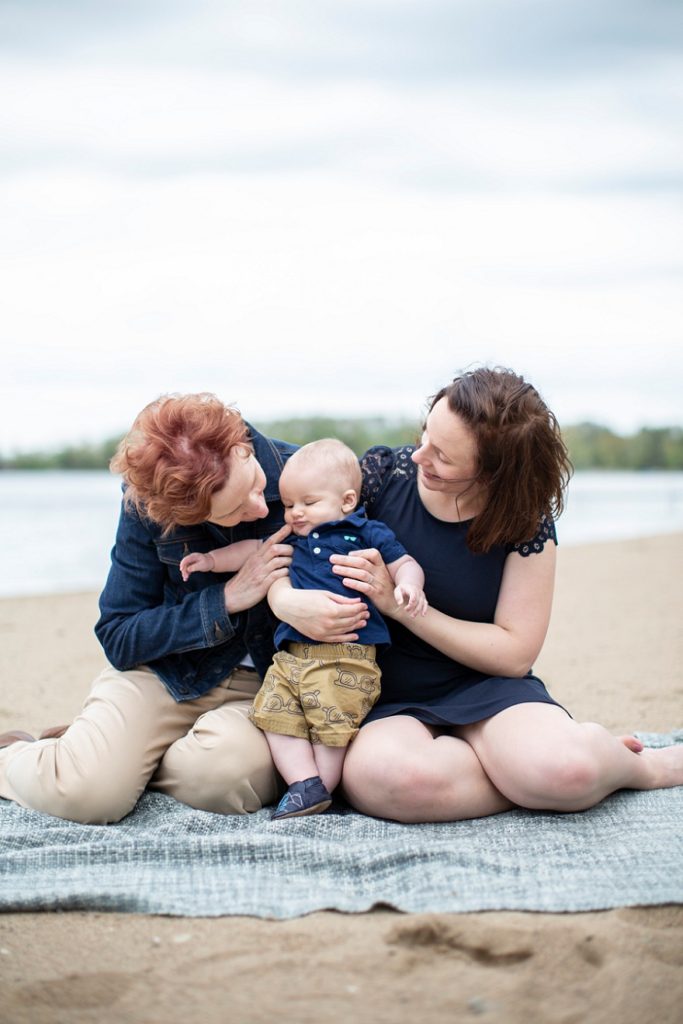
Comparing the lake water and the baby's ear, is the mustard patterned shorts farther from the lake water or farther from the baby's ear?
the lake water

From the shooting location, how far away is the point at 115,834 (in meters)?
2.71

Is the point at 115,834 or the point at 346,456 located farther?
the point at 346,456

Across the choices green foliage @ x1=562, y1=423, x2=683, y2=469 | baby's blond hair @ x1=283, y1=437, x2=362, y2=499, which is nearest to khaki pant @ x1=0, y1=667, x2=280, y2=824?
baby's blond hair @ x1=283, y1=437, x2=362, y2=499

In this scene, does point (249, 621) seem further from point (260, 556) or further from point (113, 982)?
point (113, 982)

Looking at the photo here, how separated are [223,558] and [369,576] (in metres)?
0.52

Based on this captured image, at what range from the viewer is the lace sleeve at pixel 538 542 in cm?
298

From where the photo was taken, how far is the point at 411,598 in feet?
9.04

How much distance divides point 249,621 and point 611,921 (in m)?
1.48

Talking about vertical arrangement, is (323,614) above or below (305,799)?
above

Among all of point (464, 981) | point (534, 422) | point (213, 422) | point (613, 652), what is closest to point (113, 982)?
point (464, 981)

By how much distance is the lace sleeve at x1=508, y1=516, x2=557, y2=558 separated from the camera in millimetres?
2980

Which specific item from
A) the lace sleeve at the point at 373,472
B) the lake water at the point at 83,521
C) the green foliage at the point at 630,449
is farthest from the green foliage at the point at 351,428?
the lace sleeve at the point at 373,472

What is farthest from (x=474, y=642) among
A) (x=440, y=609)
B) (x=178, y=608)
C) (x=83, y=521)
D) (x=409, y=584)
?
(x=83, y=521)

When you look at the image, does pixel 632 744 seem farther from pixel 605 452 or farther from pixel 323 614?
pixel 605 452
